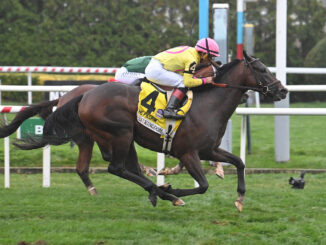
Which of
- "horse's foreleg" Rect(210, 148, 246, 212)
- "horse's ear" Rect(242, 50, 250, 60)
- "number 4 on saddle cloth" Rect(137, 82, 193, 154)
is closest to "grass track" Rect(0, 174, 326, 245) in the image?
"horse's foreleg" Rect(210, 148, 246, 212)

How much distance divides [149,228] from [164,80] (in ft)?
5.12

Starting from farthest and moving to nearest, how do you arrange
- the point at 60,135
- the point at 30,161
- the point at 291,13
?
the point at 291,13 < the point at 30,161 < the point at 60,135

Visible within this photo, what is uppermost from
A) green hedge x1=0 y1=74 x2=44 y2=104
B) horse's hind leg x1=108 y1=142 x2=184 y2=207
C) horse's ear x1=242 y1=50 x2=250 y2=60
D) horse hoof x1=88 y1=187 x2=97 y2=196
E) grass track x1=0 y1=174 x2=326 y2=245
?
horse's ear x1=242 y1=50 x2=250 y2=60

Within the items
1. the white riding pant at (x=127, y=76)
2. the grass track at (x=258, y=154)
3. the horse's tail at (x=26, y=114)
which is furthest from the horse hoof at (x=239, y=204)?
the grass track at (x=258, y=154)

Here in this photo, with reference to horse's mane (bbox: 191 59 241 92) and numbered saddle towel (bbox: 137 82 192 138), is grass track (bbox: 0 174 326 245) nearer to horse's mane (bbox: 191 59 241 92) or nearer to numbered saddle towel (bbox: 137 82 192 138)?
numbered saddle towel (bbox: 137 82 192 138)

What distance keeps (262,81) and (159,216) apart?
5.18 ft

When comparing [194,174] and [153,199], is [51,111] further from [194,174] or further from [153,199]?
[194,174]

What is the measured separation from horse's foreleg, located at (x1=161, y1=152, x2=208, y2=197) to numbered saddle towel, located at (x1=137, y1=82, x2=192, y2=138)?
26 cm

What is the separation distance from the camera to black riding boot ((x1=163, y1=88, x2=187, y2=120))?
5.77m

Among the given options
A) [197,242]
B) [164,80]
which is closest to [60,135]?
[164,80]

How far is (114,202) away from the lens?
6.34m

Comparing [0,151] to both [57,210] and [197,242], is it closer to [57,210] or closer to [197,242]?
[57,210]

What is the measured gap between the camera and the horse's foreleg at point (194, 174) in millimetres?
5791

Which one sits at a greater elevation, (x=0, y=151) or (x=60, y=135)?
(x=60, y=135)
